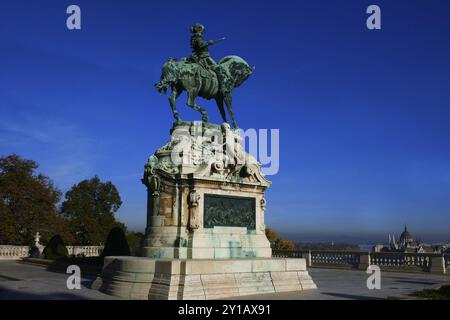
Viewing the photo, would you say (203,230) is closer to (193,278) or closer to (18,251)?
(193,278)

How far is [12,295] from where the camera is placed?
14.8 m

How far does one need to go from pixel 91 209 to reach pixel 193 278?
4395cm

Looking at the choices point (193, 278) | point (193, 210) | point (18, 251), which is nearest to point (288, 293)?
point (193, 278)

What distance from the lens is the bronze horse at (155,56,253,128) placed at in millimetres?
18078

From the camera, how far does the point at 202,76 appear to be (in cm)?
1859

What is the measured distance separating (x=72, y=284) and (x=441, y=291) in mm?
13110

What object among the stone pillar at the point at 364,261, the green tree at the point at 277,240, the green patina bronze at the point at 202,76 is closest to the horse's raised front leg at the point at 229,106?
the green patina bronze at the point at 202,76

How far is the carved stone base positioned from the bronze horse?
244 inches

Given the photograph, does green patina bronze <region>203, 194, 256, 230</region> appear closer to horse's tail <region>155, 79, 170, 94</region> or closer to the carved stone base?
the carved stone base

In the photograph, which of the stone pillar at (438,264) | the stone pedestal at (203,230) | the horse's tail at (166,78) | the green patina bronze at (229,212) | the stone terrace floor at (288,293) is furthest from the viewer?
the stone pillar at (438,264)

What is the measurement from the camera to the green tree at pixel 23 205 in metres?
40.4

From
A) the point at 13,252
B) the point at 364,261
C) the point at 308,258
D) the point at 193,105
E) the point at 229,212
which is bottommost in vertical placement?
the point at 13,252

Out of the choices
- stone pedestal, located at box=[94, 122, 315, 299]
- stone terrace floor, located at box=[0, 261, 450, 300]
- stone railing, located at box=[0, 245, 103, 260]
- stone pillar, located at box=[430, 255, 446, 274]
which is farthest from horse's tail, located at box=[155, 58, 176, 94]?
stone railing, located at box=[0, 245, 103, 260]

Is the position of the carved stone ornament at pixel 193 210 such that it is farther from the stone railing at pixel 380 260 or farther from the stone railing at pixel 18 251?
the stone railing at pixel 18 251
